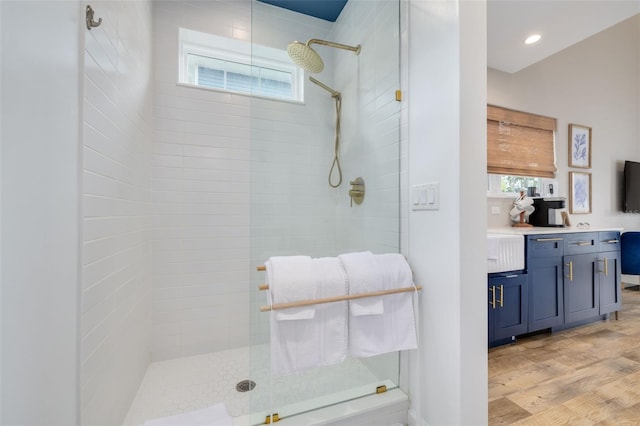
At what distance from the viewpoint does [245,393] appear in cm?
168

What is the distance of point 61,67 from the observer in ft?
2.96

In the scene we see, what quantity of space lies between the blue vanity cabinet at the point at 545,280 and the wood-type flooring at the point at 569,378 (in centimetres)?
20

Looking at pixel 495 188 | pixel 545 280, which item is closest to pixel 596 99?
pixel 495 188

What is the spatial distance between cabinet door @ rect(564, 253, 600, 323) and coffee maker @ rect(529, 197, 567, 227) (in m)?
0.44

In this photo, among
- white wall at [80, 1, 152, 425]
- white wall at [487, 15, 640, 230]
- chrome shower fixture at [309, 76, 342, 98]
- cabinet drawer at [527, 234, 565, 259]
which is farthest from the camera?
white wall at [487, 15, 640, 230]

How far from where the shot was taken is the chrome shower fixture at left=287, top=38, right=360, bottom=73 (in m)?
1.59

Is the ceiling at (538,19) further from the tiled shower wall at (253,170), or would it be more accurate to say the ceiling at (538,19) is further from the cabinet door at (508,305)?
the cabinet door at (508,305)

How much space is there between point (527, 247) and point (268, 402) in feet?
7.53

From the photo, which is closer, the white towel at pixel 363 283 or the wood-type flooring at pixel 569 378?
the white towel at pixel 363 283

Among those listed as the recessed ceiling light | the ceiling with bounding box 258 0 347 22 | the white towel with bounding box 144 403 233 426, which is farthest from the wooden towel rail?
the recessed ceiling light

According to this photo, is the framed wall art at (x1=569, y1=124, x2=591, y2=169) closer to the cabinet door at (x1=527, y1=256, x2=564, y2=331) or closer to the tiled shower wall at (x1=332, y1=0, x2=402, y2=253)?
the cabinet door at (x1=527, y1=256, x2=564, y2=331)

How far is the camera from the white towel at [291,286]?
118 cm

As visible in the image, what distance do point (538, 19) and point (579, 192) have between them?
238 cm

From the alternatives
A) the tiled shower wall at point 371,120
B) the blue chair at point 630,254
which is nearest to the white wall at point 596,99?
the blue chair at point 630,254
